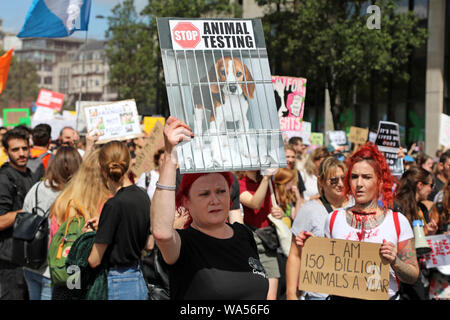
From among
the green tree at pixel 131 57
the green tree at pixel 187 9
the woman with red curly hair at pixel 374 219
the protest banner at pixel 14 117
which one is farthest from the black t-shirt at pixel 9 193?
the green tree at pixel 131 57

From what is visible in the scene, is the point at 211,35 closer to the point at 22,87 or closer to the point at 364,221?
the point at 364,221

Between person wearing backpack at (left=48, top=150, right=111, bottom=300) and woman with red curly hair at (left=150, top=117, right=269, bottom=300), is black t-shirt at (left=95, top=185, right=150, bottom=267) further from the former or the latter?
woman with red curly hair at (left=150, top=117, right=269, bottom=300)

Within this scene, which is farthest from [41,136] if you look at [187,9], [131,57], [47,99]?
[131,57]

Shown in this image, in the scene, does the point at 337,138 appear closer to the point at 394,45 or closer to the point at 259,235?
the point at 259,235

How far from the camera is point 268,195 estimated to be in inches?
263

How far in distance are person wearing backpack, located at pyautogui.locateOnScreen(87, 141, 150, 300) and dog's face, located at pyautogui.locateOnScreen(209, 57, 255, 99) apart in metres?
2.07

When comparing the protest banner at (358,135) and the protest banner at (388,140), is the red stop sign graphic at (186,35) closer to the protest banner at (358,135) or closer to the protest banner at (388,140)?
the protest banner at (388,140)

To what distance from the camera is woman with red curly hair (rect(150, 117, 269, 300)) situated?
286cm

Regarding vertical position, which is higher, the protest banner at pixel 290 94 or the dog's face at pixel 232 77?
the dog's face at pixel 232 77

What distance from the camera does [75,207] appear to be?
495 centimetres

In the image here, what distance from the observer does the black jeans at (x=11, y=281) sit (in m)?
6.04
